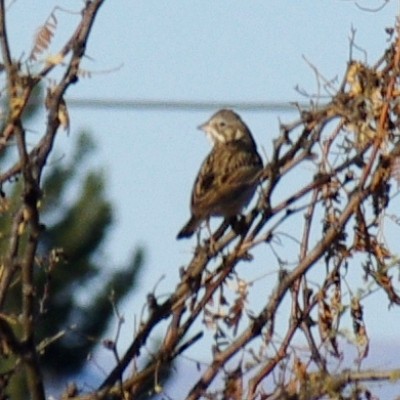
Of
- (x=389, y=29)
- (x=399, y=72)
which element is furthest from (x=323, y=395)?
(x=389, y=29)

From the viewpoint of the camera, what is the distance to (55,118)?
264cm

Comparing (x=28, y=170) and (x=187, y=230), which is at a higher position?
(x=187, y=230)

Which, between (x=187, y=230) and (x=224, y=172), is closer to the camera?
(x=187, y=230)

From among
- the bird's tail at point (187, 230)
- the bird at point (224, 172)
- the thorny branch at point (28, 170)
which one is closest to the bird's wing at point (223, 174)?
the bird at point (224, 172)

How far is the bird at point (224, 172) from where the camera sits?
455 cm

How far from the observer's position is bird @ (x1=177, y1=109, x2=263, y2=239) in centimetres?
455

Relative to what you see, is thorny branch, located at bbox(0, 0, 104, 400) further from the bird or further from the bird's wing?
the bird's wing

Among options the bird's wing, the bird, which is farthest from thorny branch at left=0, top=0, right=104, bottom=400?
the bird's wing

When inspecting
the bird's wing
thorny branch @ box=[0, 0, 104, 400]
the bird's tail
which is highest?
the bird's wing

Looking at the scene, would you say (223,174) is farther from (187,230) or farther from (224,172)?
(187,230)

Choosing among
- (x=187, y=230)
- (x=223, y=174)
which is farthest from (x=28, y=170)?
(x=223, y=174)

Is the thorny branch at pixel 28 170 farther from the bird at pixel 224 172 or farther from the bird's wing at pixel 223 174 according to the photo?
the bird's wing at pixel 223 174

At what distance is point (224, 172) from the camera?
5445mm

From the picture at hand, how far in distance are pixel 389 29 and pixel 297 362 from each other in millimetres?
677
